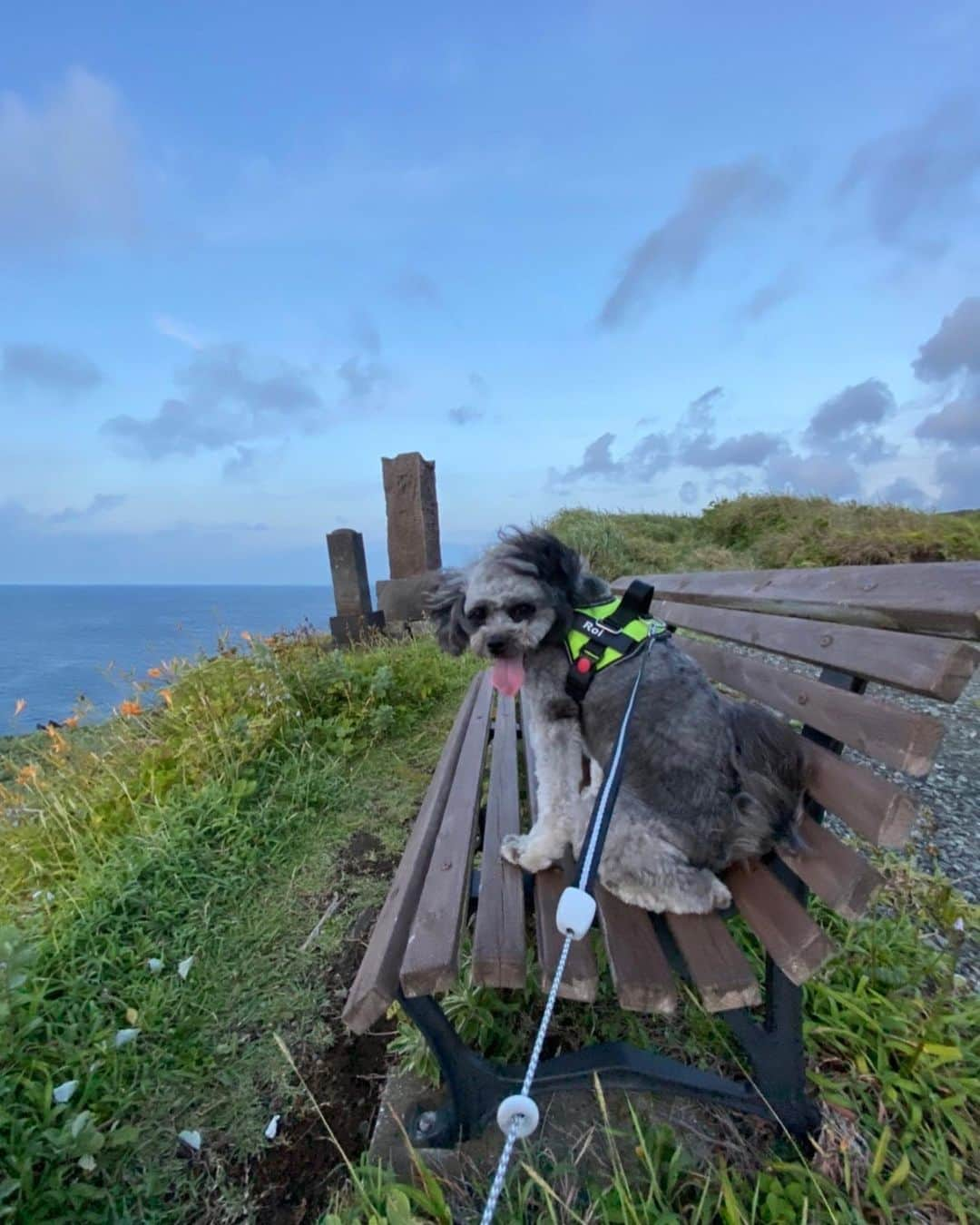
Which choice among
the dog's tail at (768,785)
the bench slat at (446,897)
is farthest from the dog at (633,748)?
the bench slat at (446,897)

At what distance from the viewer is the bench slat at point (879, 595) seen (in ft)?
4.60

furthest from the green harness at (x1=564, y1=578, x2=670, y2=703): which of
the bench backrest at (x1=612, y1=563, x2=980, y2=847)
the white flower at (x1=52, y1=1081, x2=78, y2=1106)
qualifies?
the white flower at (x1=52, y1=1081, x2=78, y2=1106)

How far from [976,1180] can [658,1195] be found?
32.4 inches

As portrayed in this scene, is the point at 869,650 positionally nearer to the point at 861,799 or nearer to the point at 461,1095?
the point at 861,799

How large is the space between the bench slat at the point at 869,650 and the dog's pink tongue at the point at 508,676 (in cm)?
88

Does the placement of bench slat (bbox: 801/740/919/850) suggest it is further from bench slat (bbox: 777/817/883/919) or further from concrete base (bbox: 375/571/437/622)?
concrete base (bbox: 375/571/437/622)

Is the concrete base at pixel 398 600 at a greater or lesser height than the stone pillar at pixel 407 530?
lesser

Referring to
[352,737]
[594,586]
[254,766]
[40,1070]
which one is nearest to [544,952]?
[594,586]

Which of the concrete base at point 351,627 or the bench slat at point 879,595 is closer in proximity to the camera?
the bench slat at point 879,595

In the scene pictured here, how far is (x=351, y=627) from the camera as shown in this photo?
7.94 meters

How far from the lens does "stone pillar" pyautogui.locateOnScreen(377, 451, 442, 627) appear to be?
815cm

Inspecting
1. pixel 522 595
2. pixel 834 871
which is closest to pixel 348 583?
pixel 522 595

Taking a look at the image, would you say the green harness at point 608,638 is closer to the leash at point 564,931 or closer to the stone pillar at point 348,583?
the leash at point 564,931

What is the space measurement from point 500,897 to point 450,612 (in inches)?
48.6
